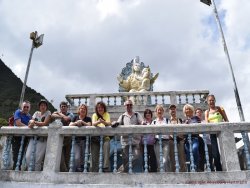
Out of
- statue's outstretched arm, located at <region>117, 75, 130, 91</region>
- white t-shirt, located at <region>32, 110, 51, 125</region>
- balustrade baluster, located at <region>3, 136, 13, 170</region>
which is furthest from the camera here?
statue's outstretched arm, located at <region>117, 75, 130, 91</region>

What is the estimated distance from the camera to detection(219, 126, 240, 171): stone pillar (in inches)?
190

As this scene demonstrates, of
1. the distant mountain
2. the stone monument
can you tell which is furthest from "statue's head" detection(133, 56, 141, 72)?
the distant mountain

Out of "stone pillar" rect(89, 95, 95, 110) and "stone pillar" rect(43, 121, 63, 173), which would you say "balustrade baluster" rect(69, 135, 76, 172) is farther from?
"stone pillar" rect(89, 95, 95, 110)

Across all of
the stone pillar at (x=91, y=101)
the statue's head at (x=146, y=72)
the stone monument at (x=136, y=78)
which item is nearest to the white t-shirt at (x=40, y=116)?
the stone pillar at (x=91, y=101)

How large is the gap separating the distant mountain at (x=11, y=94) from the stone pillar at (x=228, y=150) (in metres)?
27.5

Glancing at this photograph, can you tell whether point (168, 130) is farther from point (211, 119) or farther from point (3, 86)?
point (3, 86)

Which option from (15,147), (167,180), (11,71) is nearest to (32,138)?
(15,147)

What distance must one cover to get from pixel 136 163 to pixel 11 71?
40.2m

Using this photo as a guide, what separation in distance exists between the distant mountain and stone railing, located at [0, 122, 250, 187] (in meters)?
26.0

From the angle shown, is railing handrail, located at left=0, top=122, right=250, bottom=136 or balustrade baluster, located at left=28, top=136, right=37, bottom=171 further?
balustrade baluster, located at left=28, top=136, right=37, bottom=171

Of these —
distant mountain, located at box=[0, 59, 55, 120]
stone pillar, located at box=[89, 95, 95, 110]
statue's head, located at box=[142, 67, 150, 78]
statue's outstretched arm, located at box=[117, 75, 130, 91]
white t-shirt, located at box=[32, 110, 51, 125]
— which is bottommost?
white t-shirt, located at box=[32, 110, 51, 125]

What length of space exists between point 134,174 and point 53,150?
1590 mm

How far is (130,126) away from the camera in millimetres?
5234

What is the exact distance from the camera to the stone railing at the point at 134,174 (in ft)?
15.6
